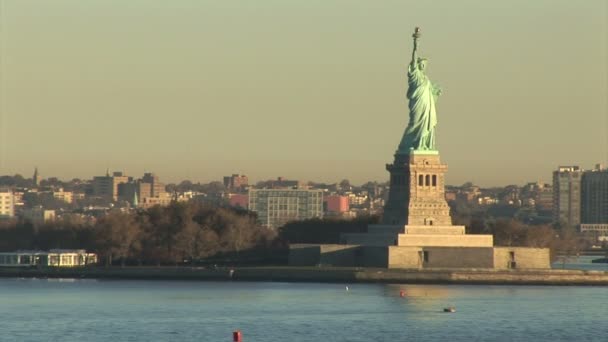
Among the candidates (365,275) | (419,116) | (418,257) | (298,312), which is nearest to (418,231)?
(418,257)

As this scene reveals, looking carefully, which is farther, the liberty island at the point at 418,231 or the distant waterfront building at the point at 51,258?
the distant waterfront building at the point at 51,258

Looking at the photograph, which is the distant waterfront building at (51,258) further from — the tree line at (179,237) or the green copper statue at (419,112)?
the green copper statue at (419,112)

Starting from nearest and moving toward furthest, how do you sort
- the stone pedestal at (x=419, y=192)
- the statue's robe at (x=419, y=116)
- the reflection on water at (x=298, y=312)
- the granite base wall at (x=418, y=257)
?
the reflection on water at (x=298, y=312)
the granite base wall at (x=418, y=257)
the stone pedestal at (x=419, y=192)
the statue's robe at (x=419, y=116)

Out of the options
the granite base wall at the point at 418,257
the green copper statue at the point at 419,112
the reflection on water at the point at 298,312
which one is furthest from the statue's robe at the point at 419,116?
the reflection on water at the point at 298,312

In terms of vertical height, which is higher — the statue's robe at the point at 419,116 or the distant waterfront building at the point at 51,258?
the statue's robe at the point at 419,116

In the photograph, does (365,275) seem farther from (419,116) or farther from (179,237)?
(179,237)

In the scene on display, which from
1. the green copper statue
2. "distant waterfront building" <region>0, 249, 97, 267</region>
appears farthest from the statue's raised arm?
"distant waterfront building" <region>0, 249, 97, 267</region>

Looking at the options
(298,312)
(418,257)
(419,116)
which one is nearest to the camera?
(298,312)

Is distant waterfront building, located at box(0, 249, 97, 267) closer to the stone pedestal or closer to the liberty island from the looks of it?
the liberty island
